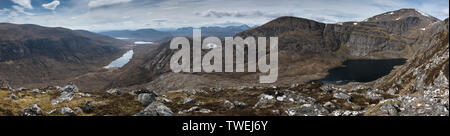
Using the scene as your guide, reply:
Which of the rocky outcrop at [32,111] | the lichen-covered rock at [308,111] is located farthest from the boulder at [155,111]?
the lichen-covered rock at [308,111]

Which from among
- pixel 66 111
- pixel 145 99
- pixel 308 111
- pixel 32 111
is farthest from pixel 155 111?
pixel 308 111

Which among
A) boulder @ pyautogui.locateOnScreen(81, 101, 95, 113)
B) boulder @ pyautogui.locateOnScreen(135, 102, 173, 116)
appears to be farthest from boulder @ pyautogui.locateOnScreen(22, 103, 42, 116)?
boulder @ pyautogui.locateOnScreen(135, 102, 173, 116)

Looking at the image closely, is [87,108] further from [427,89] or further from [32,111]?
[427,89]

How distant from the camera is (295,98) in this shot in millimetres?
77188

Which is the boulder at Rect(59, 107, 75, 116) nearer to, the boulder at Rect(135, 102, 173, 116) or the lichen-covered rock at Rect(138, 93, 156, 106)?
the lichen-covered rock at Rect(138, 93, 156, 106)

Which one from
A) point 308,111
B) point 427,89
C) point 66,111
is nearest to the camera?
point 308,111

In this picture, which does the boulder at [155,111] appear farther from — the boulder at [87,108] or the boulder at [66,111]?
the boulder at [87,108]

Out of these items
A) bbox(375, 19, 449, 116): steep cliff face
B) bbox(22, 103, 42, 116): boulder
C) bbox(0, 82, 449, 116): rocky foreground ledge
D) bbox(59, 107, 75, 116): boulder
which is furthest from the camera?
bbox(59, 107, 75, 116): boulder

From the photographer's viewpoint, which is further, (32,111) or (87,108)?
(87,108)

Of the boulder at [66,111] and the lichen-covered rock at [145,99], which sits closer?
the boulder at [66,111]
